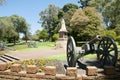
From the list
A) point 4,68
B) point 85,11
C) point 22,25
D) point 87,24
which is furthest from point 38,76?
point 22,25

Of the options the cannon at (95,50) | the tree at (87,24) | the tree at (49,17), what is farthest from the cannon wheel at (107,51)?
the tree at (49,17)

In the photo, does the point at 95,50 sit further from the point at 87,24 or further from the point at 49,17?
the point at 49,17

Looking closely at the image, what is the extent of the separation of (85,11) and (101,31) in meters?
5.61

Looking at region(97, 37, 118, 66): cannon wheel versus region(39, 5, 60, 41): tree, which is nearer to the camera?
region(97, 37, 118, 66): cannon wheel

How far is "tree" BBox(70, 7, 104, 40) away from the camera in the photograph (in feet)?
119

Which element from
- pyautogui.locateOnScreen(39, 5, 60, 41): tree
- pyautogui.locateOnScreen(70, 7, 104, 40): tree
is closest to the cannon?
pyautogui.locateOnScreen(70, 7, 104, 40): tree

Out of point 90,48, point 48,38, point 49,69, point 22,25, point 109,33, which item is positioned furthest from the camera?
point 48,38

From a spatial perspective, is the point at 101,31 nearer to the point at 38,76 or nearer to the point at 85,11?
the point at 85,11

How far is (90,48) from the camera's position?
413 inches

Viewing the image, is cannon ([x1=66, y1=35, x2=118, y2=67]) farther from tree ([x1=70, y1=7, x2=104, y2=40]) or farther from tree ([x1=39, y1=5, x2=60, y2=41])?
tree ([x1=39, y1=5, x2=60, y2=41])

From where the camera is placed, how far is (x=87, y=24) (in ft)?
122

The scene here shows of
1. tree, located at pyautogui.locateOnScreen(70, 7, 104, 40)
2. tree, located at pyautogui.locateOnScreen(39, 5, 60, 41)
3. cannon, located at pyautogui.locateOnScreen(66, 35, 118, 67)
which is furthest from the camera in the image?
tree, located at pyautogui.locateOnScreen(39, 5, 60, 41)

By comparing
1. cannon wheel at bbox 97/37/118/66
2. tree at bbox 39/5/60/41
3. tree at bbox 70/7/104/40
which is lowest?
cannon wheel at bbox 97/37/118/66

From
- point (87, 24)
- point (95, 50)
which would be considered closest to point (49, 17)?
point (87, 24)
